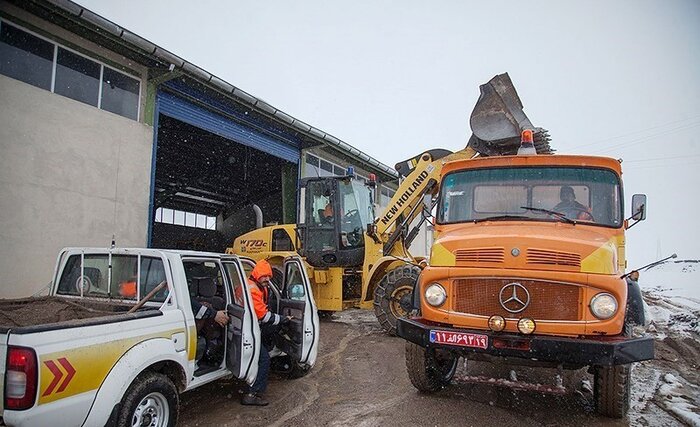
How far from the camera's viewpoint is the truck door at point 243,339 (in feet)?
13.9

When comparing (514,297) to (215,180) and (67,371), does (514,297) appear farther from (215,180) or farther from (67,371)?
(215,180)

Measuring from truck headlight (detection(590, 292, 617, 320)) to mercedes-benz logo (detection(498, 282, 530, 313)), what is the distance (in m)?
0.52

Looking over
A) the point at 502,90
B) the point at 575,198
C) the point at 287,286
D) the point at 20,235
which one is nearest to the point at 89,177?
the point at 20,235

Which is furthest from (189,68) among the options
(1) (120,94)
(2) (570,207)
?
(2) (570,207)

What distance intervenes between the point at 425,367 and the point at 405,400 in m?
0.41

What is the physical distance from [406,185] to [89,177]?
615 centimetres

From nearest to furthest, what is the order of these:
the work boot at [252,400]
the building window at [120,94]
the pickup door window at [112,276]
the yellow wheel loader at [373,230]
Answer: the pickup door window at [112,276] < the work boot at [252,400] < the yellow wheel loader at [373,230] < the building window at [120,94]

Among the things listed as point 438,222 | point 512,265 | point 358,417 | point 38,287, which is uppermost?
point 438,222

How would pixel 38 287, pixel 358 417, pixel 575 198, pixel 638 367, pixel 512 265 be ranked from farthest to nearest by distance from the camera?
pixel 38 287 → pixel 638 367 → pixel 575 198 → pixel 358 417 → pixel 512 265

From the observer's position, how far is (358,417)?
432 centimetres

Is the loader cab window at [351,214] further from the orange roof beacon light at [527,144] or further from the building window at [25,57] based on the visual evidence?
the building window at [25,57]

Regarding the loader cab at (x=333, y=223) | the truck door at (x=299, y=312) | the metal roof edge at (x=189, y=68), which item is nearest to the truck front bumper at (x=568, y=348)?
the truck door at (x=299, y=312)

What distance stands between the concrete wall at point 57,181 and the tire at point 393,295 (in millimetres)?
5595

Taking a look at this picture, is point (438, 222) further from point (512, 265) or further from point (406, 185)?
point (406, 185)
